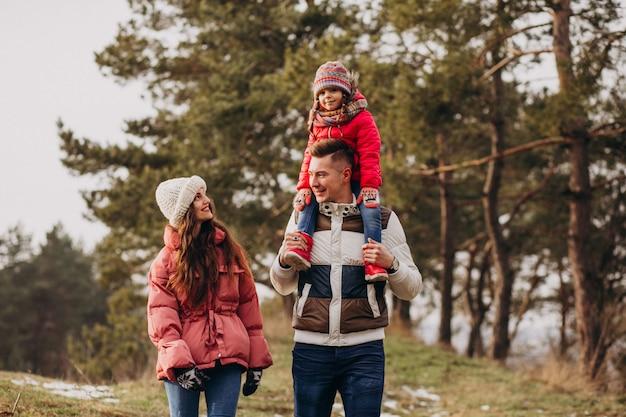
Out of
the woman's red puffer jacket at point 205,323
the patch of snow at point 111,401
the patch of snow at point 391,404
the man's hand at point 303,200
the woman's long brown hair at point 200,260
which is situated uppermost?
the man's hand at point 303,200

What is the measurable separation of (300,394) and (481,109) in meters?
12.7

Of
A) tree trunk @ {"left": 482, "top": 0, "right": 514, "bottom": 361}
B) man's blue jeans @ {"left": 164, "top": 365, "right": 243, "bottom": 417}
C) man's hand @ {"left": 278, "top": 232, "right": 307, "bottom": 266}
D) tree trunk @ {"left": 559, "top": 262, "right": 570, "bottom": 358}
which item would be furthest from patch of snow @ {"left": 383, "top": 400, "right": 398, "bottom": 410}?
tree trunk @ {"left": 559, "top": 262, "right": 570, "bottom": 358}

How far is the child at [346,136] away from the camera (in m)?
4.47

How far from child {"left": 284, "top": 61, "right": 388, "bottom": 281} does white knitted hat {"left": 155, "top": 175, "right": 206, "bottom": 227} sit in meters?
0.62

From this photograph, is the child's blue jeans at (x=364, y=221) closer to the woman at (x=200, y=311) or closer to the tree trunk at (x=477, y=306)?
the woman at (x=200, y=311)

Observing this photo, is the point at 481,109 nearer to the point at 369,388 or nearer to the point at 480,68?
the point at 480,68

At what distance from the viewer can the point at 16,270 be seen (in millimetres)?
43562

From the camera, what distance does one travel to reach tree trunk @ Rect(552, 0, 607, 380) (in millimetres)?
13898

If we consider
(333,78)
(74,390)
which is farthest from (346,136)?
(74,390)

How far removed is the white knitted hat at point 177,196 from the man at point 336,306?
0.69 meters

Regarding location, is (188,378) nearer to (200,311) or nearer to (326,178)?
(200,311)

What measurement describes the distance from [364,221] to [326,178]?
320 millimetres

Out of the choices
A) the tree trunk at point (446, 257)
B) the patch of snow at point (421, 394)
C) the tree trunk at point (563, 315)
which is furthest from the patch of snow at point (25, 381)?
the tree trunk at point (563, 315)

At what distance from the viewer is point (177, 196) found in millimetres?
4746
